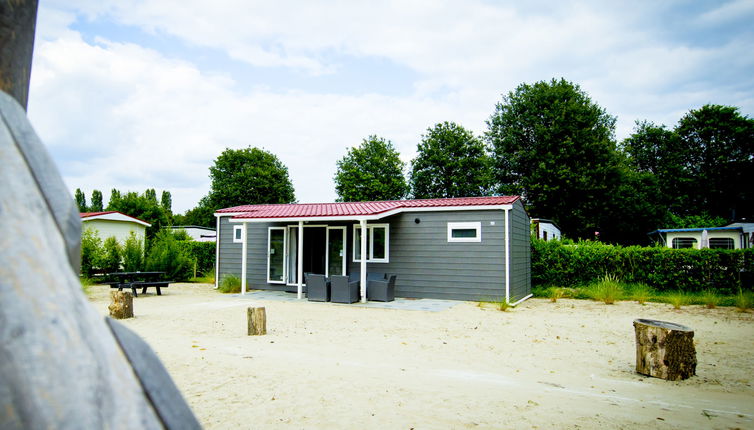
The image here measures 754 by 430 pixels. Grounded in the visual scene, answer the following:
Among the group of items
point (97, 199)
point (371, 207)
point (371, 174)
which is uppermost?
point (97, 199)

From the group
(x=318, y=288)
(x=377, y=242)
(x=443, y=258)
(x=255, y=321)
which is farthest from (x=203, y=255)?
(x=255, y=321)


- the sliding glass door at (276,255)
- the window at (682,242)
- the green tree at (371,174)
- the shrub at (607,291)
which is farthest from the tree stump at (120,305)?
the window at (682,242)

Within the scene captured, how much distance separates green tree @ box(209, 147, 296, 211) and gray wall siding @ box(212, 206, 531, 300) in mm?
23343

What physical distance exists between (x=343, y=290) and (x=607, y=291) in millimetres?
7833

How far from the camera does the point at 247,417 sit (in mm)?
3752

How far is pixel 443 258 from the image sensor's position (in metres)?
12.8

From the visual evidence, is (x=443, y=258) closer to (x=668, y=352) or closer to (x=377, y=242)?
(x=377, y=242)

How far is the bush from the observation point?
16609 mm

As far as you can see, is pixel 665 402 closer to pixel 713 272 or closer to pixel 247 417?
pixel 247 417

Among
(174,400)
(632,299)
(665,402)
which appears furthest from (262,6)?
(632,299)

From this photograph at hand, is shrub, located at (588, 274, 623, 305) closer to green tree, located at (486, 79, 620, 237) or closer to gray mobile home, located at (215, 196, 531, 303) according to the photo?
gray mobile home, located at (215, 196, 531, 303)

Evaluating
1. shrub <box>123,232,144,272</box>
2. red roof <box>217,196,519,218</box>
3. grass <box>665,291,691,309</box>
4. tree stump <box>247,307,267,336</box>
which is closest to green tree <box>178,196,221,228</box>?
shrub <box>123,232,144,272</box>

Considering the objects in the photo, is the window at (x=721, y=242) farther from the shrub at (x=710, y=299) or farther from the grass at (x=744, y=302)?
the grass at (x=744, y=302)

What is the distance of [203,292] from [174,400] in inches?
594
